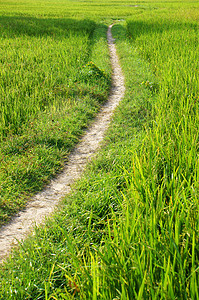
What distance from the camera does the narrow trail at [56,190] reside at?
251cm

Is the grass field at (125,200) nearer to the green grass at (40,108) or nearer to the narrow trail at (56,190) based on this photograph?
the green grass at (40,108)

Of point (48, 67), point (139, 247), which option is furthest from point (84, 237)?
point (48, 67)

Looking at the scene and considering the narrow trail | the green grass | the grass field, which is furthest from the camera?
the green grass

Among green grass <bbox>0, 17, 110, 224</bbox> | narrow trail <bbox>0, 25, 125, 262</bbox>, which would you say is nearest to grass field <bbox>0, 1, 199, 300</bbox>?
green grass <bbox>0, 17, 110, 224</bbox>

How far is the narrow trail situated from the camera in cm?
251

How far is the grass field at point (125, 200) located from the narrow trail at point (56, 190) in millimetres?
167

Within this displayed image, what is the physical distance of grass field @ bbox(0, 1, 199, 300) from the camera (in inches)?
58.4

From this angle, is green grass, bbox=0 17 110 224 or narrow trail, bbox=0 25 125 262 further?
green grass, bbox=0 17 110 224

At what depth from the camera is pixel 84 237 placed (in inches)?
92.2

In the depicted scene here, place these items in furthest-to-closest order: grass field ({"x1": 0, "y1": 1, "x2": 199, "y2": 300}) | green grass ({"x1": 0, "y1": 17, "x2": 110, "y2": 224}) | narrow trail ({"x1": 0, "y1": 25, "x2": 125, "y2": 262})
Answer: green grass ({"x1": 0, "y1": 17, "x2": 110, "y2": 224}), narrow trail ({"x1": 0, "y1": 25, "x2": 125, "y2": 262}), grass field ({"x1": 0, "y1": 1, "x2": 199, "y2": 300})

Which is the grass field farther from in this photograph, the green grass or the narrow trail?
the narrow trail

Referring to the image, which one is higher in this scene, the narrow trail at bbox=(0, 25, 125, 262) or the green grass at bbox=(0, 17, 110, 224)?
the green grass at bbox=(0, 17, 110, 224)

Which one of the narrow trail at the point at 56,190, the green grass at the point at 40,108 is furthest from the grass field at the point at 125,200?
the narrow trail at the point at 56,190

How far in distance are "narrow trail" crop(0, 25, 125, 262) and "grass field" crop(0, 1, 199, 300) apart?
17 cm
